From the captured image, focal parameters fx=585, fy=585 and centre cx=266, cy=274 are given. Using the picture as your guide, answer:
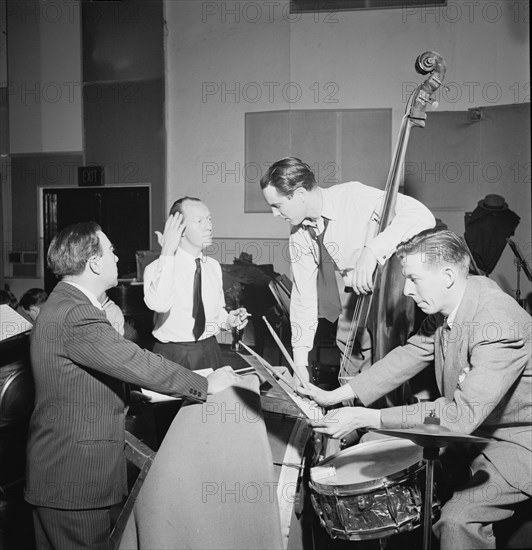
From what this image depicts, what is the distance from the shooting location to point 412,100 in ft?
8.89

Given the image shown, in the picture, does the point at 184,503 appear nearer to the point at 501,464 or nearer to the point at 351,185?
the point at 501,464

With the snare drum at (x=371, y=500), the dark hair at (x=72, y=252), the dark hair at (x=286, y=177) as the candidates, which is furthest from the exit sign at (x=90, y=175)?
the snare drum at (x=371, y=500)

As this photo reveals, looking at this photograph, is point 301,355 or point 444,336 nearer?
point 444,336

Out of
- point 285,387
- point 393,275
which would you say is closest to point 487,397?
point 285,387

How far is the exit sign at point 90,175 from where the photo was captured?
7.64 m

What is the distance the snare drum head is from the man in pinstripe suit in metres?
0.41

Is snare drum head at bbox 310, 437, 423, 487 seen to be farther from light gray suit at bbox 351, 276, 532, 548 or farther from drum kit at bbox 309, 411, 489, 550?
light gray suit at bbox 351, 276, 532, 548

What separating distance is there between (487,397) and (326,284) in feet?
4.53

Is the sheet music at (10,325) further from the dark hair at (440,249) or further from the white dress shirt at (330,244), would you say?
the dark hair at (440,249)

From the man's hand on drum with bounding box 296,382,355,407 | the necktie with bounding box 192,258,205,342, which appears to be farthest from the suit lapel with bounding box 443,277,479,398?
the necktie with bounding box 192,258,205,342

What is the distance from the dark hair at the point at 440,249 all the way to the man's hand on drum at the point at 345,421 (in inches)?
21.2

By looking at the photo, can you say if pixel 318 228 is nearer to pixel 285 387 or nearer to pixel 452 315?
pixel 452 315

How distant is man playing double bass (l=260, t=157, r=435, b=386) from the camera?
2.76 m

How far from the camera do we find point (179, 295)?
2.79 m
